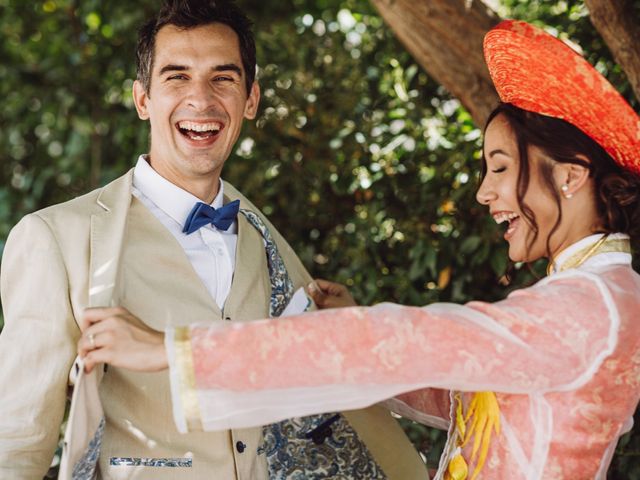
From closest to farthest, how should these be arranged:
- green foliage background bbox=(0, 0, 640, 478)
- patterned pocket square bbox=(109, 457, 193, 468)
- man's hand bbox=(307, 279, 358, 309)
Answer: patterned pocket square bbox=(109, 457, 193, 468)
man's hand bbox=(307, 279, 358, 309)
green foliage background bbox=(0, 0, 640, 478)

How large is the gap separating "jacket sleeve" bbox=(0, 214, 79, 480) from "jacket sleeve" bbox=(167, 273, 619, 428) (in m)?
0.42

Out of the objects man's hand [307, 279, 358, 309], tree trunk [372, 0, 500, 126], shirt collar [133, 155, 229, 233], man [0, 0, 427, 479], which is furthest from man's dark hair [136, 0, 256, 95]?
tree trunk [372, 0, 500, 126]

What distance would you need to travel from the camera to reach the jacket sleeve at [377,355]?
1.71 m

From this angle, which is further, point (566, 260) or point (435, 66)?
point (435, 66)

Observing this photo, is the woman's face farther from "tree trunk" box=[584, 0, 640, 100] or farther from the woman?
"tree trunk" box=[584, 0, 640, 100]

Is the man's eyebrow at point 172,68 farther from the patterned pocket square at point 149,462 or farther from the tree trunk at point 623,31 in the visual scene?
the tree trunk at point 623,31

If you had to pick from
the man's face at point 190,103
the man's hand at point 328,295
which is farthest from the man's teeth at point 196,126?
the man's hand at point 328,295

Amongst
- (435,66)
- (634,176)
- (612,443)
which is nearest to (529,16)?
(435,66)

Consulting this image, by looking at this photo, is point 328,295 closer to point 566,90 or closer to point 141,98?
point 141,98

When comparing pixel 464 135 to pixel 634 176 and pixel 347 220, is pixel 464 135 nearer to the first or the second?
pixel 347 220

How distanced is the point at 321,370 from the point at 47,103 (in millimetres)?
3618

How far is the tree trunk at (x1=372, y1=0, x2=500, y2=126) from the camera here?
122 inches

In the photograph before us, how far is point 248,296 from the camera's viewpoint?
2.38 metres

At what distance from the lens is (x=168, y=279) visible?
7.28 feet
